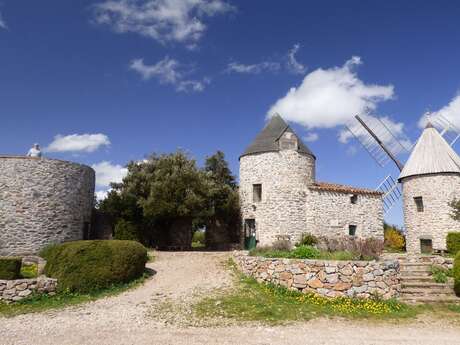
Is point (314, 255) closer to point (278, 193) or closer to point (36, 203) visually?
point (278, 193)

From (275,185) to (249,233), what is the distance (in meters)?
3.36

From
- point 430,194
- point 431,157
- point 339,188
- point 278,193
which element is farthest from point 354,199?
point 431,157

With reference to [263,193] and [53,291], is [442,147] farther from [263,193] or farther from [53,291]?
[53,291]

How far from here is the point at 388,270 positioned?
1074 cm

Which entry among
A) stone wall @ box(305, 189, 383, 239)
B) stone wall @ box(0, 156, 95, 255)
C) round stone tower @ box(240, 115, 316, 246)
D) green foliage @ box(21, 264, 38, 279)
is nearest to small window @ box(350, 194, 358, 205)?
stone wall @ box(305, 189, 383, 239)

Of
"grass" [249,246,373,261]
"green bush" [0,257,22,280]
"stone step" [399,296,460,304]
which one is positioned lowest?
"stone step" [399,296,460,304]

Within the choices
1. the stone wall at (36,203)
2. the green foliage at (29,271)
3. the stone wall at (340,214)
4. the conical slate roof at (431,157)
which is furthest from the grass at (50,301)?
Answer: the conical slate roof at (431,157)

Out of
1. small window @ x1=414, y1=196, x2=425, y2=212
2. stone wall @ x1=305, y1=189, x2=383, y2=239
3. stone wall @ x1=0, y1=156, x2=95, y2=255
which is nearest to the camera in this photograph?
stone wall @ x1=0, y1=156, x2=95, y2=255

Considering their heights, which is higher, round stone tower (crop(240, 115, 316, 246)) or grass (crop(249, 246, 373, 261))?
round stone tower (crop(240, 115, 316, 246))

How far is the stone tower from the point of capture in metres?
21.4

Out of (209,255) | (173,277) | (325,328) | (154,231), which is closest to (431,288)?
(325,328)

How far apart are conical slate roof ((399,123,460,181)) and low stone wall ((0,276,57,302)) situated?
68.9 ft

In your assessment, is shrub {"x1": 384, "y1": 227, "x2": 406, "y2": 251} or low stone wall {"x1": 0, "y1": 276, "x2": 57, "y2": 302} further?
shrub {"x1": 384, "y1": 227, "x2": 406, "y2": 251}

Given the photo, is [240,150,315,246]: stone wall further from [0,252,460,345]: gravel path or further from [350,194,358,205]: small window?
[0,252,460,345]: gravel path
